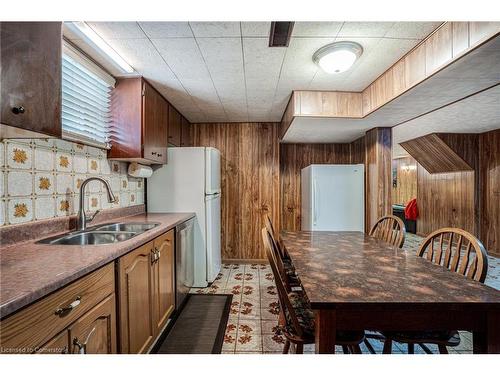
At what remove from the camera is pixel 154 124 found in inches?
97.6

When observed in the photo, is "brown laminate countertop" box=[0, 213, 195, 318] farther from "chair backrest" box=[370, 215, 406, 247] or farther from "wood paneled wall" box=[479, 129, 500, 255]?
"wood paneled wall" box=[479, 129, 500, 255]

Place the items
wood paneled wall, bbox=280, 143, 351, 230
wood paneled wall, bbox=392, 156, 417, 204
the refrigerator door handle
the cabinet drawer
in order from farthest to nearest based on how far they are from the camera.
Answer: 1. wood paneled wall, bbox=392, 156, 417, 204
2. wood paneled wall, bbox=280, 143, 351, 230
3. the refrigerator door handle
4. the cabinet drawer

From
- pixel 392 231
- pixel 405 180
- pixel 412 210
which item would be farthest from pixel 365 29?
pixel 405 180

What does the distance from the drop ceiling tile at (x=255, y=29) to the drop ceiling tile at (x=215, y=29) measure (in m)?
0.04

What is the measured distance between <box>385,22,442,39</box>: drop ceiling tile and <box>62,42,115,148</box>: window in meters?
2.12

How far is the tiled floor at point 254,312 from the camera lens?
183 cm

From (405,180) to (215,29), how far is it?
25.8 ft

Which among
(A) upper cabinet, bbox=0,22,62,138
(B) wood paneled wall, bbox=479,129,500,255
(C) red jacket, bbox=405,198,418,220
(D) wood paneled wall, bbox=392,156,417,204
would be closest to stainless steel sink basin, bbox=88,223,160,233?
(A) upper cabinet, bbox=0,22,62,138

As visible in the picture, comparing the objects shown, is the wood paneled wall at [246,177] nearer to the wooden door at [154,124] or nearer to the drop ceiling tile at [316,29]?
the wooden door at [154,124]

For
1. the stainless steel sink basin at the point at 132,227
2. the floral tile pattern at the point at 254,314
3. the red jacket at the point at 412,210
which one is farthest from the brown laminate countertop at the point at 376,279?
the red jacket at the point at 412,210

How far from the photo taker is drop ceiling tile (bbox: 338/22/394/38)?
1494 millimetres

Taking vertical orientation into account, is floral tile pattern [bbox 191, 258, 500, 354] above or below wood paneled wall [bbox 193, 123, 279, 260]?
below
